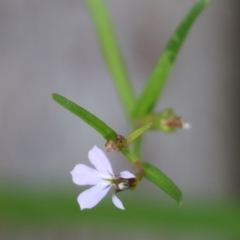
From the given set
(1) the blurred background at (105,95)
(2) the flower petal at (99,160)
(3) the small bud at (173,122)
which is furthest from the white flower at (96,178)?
(1) the blurred background at (105,95)

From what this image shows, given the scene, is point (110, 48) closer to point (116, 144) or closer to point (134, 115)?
point (134, 115)

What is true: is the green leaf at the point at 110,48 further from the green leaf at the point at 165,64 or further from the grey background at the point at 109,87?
the grey background at the point at 109,87

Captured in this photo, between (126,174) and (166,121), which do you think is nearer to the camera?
(126,174)

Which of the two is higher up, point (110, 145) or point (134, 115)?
point (134, 115)

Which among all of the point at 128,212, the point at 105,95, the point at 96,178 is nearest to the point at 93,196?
the point at 96,178

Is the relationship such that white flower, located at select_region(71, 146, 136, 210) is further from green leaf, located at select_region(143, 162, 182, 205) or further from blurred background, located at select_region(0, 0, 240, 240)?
blurred background, located at select_region(0, 0, 240, 240)

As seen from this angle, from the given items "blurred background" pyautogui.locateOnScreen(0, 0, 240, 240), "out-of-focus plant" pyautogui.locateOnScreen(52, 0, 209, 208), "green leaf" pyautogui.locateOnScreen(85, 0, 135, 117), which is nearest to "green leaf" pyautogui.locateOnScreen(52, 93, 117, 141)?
"out-of-focus plant" pyautogui.locateOnScreen(52, 0, 209, 208)
